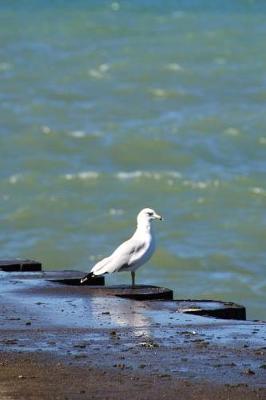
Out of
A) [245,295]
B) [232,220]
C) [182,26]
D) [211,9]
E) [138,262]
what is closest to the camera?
[138,262]

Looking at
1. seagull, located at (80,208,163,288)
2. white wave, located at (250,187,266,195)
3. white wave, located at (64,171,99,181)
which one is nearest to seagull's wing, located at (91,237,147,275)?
seagull, located at (80,208,163,288)

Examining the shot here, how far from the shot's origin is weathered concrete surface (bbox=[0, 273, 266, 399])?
5.74m

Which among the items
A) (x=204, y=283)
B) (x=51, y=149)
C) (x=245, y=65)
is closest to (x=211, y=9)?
(x=245, y=65)

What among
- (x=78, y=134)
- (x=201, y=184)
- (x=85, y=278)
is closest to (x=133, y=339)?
(x=85, y=278)

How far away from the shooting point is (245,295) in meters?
15.2

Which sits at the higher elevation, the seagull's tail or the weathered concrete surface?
the seagull's tail

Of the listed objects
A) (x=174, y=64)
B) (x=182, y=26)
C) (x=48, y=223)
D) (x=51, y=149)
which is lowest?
(x=48, y=223)

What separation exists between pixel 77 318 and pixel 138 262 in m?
1.98

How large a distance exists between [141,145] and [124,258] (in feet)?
42.2

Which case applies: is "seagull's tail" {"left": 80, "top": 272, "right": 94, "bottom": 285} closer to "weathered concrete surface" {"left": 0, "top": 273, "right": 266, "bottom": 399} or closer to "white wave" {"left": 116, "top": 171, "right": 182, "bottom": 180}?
"weathered concrete surface" {"left": 0, "top": 273, "right": 266, "bottom": 399}

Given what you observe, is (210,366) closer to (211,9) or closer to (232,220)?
(232,220)

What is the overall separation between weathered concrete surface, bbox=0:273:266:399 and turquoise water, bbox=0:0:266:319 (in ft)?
21.4

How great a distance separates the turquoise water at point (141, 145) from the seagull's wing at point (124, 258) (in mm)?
5034

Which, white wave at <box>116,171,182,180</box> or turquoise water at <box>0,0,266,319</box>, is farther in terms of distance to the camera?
white wave at <box>116,171,182,180</box>
